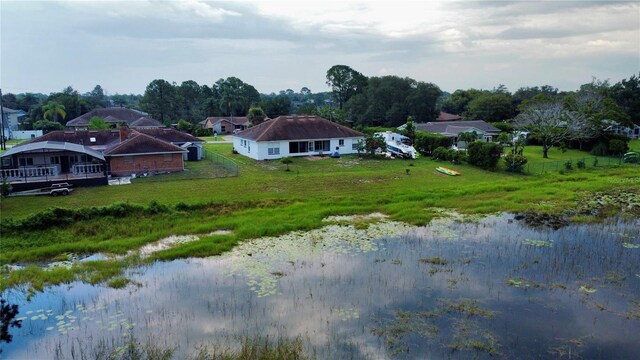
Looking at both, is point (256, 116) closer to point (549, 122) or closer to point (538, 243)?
point (549, 122)

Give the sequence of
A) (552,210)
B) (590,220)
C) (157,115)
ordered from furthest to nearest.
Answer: (157,115) < (552,210) < (590,220)

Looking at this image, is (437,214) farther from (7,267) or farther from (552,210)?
(7,267)

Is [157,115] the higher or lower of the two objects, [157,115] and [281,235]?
the higher

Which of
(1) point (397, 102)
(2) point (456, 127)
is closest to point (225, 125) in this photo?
(1) point (397, 102)

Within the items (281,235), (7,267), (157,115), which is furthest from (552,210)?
(157,115)

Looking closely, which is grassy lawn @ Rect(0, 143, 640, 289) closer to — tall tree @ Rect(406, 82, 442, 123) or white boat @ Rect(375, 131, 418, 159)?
white boat @ Rect(375, 131, 418, 159)
